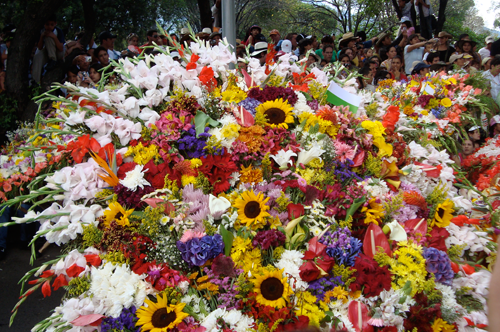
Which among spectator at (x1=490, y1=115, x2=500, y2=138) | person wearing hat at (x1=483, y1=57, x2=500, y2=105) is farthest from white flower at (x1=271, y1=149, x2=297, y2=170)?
A: person wearing hat at (x1=483, y1=57, x2=500, y2=105)

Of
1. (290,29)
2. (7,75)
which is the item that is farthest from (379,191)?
(290,29)

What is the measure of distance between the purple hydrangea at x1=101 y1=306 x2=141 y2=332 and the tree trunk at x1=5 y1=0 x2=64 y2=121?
4909mm

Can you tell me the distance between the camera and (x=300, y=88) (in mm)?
2770

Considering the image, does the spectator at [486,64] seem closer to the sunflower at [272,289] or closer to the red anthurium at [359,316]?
the red anthurium at [359,316]

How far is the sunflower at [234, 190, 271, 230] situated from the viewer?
1.94 meters

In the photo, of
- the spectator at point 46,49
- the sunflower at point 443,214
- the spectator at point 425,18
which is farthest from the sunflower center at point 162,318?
the spectator at point 425,18

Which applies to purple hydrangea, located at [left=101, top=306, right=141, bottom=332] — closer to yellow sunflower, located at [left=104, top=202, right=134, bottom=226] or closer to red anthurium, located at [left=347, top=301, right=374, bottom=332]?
yellow sunflower, located at [left=104, top=202, right=134, bottom=226]

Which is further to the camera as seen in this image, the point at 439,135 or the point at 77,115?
the point at 439,135

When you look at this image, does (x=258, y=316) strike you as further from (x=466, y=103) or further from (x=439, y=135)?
(x=466, y=103)

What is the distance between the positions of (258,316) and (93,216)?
3.18 feet

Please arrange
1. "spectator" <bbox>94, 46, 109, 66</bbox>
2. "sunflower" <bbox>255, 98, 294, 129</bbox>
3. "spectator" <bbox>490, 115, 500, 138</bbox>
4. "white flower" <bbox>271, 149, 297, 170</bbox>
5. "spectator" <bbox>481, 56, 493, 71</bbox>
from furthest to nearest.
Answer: "spectator" <bbox>481, 56, 493, 71</bbox>, "spectator" <bbox>94, 46, 109, 66</bbox>, "spectator" <bbox>490, 115, 500, 138</bbox>, "sunflower" <bbox>255, 98, 294, 129</bbox>, "white flower" <bbox>271, 149, 297, 170</bbox>

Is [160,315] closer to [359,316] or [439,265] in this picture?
[359,316]

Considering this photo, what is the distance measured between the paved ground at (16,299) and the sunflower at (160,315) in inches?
75.6

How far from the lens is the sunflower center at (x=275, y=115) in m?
2.40
